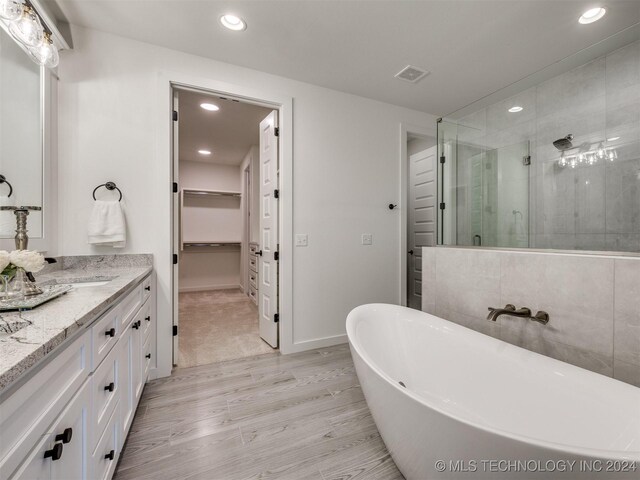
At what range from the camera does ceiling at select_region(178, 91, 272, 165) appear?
3008mm

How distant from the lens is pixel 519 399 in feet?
4.02

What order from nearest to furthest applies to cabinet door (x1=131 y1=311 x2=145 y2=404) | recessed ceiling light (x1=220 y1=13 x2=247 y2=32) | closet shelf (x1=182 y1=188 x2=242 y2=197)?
1. cabinet door (x1=131 y1=311 x2=145 y2=404)
2. recessed ceiling light (x1=220 y1=13 x2=247 y2=32)
3. closet shelf (x1=182 y1=188 x2=242 y2=197)

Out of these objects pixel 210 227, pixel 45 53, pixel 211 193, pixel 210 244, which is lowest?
pixel 210 244

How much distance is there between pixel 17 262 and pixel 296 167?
76.4 inches

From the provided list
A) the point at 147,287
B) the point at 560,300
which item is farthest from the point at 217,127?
the point at 560,300

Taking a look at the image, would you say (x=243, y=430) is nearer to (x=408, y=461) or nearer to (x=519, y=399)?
(x=408, y=461)

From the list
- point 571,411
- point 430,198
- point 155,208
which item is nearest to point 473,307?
point 571,411

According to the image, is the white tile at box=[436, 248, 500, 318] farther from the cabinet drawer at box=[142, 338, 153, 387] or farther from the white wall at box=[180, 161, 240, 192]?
the white wall at box=[180, 161, 240, 192]

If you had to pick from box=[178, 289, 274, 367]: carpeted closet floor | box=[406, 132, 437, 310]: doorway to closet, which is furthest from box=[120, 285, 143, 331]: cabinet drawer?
box=[406, 132, 437, 310]: doorway to closet

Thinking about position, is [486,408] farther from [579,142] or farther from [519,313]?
[579,142]

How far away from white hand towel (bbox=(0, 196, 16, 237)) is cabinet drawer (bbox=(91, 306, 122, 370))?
30.2 inches

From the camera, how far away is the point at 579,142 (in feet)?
5.95

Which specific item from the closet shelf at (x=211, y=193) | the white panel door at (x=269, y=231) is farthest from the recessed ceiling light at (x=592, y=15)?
the closet shelf at (x=211, y=193)

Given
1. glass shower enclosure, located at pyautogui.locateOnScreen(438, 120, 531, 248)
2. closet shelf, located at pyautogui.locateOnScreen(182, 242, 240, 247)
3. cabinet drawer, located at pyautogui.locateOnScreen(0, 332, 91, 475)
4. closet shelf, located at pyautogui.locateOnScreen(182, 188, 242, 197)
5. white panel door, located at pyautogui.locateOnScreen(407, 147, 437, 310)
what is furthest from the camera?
closet shelf, located at pyautogui.locateOnScreen(182, 242, 240, 247)
